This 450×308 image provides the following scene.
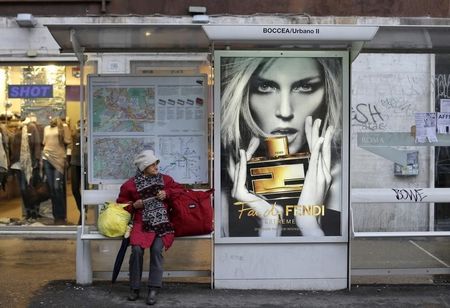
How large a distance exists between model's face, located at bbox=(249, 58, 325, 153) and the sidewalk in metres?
1.40

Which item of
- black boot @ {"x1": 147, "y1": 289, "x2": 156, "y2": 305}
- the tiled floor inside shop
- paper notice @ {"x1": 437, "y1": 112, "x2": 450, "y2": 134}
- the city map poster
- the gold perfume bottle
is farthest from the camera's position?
the tiled floor inside shop

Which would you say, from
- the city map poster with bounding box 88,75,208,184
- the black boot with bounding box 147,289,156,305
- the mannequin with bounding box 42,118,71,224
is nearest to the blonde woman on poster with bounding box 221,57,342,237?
the city map poster with bounding box 88,75,208,184

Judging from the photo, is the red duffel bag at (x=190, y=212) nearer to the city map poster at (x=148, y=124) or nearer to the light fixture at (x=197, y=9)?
the city map poster at (x=148, y=124)

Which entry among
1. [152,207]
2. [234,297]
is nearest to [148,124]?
[152,207]

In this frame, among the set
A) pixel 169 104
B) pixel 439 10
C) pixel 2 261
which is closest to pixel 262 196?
pixel 169 104

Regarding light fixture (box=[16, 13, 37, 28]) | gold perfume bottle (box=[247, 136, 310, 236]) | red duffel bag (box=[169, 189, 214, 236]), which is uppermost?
light fixture (box=[16, 13, 37, 28])

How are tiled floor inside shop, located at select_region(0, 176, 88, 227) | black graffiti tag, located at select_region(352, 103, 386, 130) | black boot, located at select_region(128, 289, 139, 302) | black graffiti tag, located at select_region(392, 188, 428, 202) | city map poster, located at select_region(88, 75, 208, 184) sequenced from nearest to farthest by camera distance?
1. black boot, located at select_region(128, 289, 139, 302)
2. city map poster, located at select_region(88, 75, 208, 184)
3. black graffiti tag, located at select_region(392, 188, 428, 202)
4. black graffiti tag, located at select_region(352, 103, 386, 130)
5. tiled floor inside shop, located at select_region(0, 176, 88, 227)

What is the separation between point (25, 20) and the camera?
8.59m

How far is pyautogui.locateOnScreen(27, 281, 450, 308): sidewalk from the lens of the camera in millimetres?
5484

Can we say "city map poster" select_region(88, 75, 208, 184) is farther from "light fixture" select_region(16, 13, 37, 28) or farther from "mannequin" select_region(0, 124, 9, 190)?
"mannequin" select_region(0, 124, 9, 190)

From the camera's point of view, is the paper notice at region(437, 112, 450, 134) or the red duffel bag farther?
the paper notice at region(437, 112, 450, 134)

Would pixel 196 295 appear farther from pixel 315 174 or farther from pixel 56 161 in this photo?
pixel 56 161

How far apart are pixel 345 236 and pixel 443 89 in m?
3.97

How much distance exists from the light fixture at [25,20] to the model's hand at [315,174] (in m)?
4.80
